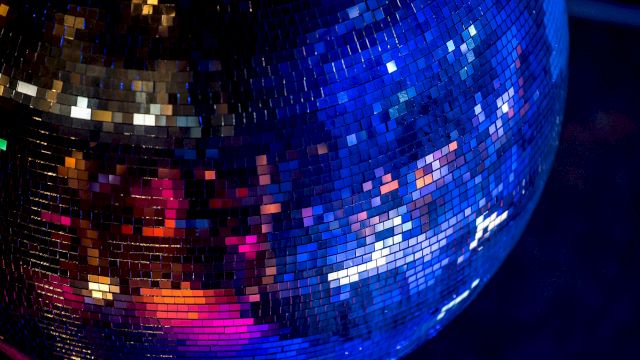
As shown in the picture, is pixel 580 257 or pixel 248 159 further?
pixel 580 257

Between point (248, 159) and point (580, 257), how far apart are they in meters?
1.24

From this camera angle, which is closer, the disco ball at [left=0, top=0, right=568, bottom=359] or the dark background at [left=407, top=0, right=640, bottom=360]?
the disco ball at [left=0, top=0, right=568, bottom=359]

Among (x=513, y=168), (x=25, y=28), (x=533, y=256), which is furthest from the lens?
(x=533, y=256)

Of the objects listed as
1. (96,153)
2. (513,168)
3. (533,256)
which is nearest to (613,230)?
(533,256)

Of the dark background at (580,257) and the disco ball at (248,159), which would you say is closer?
the disco ball at (248,159)

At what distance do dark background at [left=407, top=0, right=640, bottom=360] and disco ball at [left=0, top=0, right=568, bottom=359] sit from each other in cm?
78

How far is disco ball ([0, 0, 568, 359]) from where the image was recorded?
3.54 ft

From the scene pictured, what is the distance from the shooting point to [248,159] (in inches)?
43.9

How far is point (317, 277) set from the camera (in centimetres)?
122

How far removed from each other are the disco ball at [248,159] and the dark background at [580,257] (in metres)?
0.78

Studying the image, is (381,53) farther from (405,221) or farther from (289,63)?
(405,221)

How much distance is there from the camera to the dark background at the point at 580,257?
205 cm

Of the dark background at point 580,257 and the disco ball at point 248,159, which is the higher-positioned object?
the disco ball at point 248,159

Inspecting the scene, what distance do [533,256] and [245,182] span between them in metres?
1.17
